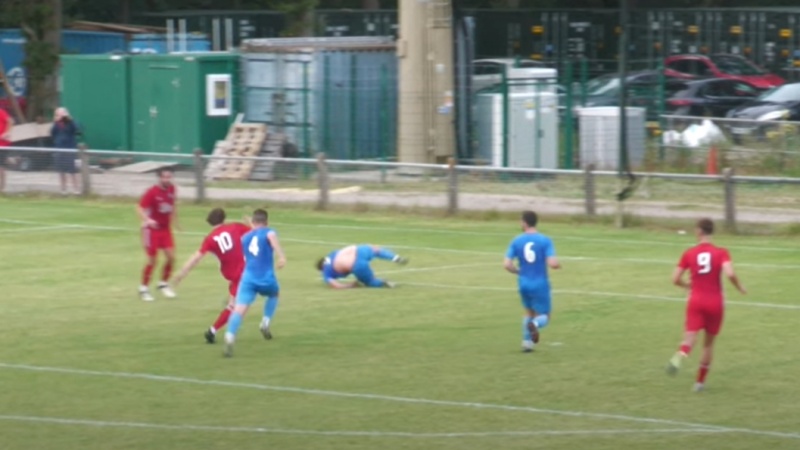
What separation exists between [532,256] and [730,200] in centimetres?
1091

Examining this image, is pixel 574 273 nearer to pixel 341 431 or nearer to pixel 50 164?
pixel 341 431

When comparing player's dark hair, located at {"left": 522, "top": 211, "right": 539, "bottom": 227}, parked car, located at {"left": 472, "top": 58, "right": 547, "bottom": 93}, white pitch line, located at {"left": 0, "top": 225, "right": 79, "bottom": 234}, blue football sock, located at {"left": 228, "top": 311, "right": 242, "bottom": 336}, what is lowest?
white pitch line, located at {"left": 0, "top": 225, "right": 79, "bottom": 234}

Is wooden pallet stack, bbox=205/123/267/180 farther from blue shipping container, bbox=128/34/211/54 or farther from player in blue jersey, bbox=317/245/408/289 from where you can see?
player in blue jersey, bbox=317/245/408/289

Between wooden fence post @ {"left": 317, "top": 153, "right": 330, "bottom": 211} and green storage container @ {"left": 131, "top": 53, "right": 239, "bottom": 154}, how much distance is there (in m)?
8.26

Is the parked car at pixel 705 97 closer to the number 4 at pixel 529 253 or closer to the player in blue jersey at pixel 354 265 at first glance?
the player in blue jersey at pixel 354 265

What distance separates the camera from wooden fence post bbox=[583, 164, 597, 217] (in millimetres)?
27234

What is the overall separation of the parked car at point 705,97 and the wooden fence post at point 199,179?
16666 millimetres

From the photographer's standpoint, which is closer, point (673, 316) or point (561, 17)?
point (673, 316)

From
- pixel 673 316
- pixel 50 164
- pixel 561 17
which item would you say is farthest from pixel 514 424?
pixel 561 17

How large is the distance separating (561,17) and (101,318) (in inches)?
1652

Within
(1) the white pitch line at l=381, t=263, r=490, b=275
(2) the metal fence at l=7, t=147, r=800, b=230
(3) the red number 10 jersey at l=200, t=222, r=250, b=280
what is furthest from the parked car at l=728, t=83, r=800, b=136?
(3) the red number 10 jersey at l=200, t=222, r=250, b=280

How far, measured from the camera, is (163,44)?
44688mm

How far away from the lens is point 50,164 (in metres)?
32.1

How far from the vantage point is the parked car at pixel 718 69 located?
49.2 meters
